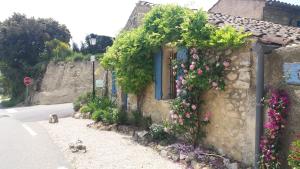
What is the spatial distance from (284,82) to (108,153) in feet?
15.2

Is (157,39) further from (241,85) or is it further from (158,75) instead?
(241,85)

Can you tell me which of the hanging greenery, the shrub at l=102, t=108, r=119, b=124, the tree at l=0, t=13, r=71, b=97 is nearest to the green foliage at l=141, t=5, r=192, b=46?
the hanging greenery

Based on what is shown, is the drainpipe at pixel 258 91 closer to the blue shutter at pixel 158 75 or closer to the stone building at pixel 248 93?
the stone building at pixel 248 93

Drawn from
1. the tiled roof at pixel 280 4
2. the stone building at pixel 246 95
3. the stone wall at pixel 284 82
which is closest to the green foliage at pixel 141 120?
the stone building at pixel 246 95

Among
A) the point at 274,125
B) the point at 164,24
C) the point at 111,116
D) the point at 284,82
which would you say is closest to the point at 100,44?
the point at 111,116

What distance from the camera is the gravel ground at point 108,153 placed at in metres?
7.31

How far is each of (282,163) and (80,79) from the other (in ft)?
78.5

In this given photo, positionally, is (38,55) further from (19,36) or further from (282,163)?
(282,163)

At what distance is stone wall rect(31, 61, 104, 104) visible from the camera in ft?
90.6

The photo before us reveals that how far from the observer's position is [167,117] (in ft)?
31.5

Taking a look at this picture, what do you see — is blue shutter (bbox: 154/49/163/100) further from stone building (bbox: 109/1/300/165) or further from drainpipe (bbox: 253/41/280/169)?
drainpipe (bbox: 253/41/280/169)

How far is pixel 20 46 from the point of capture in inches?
1228

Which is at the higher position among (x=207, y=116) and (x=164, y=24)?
(x=164, y=24)

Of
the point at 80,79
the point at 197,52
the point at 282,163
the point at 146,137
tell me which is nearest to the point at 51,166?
the point at 146,137
